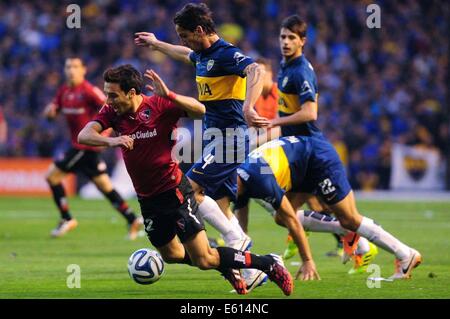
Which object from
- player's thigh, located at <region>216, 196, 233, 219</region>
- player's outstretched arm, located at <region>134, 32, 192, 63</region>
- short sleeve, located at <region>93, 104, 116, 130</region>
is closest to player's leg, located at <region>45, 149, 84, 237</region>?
player's outstretched arm, located at <region>134, 32, 192, 63</region>

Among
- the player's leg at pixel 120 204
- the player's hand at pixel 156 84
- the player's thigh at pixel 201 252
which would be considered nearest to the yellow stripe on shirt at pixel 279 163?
the player's thigh at pixel 201 252

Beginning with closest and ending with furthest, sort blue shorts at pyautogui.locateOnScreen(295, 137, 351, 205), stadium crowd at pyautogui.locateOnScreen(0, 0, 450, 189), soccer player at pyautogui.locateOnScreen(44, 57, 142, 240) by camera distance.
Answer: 1. blue shorts at pyautogui.locateOnScreen(295, 137, 351, 205)
2. soccer player at pyautogui.locateOnScreen(44, 57, 142, 240)
3. stadium crowd at pyautogui.locateOnScreen(0, 0, 450, 189)

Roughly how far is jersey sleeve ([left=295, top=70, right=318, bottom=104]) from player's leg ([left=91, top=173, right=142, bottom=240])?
5.86 meters

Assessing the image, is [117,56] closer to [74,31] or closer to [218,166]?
[74,31]

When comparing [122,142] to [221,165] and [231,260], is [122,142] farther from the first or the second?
[221,165]

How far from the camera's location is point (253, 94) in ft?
30.9

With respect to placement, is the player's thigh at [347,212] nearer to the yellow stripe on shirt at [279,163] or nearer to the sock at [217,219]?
the yellow stripe on shirt at [279,163]

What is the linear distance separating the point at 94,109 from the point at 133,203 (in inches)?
279

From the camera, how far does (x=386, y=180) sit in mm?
26516

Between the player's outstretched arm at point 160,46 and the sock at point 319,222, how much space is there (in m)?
2.26

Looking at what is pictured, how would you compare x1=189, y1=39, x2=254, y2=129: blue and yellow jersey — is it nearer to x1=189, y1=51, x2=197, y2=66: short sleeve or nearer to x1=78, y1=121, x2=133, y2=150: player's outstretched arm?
x1=189, y1=51, x2=197, y2=66: short sleeve

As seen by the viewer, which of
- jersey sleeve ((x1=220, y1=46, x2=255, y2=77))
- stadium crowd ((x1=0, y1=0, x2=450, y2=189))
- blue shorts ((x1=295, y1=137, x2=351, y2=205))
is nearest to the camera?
jersey sleeve ((x1=220, y1=46, x2=255, y2=77))

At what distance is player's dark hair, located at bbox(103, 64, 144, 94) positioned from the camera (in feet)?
28.1
